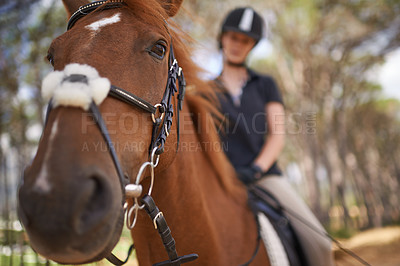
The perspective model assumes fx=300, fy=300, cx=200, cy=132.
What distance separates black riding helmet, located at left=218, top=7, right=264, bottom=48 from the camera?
147 inches

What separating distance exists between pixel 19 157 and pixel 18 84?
1822 millimetres

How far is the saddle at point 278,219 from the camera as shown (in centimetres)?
267

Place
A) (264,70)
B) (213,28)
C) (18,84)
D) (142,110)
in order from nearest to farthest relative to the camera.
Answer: (142,110)
(18,84)
(213,28)
(264,70)

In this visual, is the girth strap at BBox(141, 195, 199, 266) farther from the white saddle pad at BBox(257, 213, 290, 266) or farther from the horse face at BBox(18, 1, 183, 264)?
the white saddle pad at BBox(257, 213, 290, 266)

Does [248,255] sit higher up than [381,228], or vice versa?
[248,255]

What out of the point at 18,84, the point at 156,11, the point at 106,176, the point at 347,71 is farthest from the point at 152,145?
the point at 347,71

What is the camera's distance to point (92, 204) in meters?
1.18

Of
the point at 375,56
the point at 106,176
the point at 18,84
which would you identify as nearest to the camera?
the point at 106,176

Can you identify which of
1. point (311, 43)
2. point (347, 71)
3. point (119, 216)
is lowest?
point (119, 216)

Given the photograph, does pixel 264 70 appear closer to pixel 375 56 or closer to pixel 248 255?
pixel 375 56

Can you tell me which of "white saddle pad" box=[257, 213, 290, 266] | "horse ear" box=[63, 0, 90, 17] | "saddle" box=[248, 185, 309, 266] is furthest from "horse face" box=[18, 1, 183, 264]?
"saddle" box=[248, 185, 309, 266]

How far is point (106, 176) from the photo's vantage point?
1.23 metres

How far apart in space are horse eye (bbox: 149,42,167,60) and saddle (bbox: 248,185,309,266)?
160 cm

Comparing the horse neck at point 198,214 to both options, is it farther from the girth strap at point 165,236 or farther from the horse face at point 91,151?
the horse face at point 91,151
